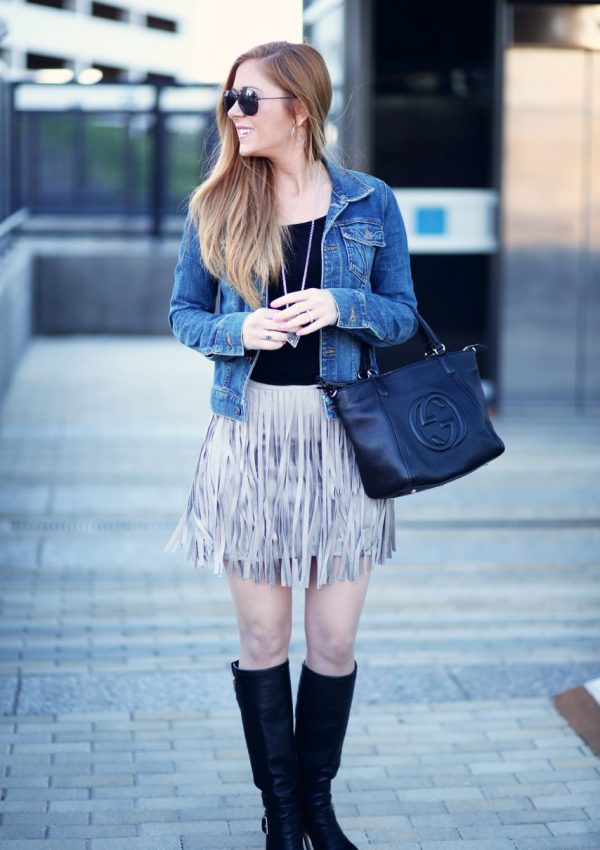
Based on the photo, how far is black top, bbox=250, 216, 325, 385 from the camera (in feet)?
10.3

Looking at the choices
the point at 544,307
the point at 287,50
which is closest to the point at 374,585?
the point at 287,50

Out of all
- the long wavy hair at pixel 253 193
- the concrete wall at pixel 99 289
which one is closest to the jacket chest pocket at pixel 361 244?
the long wavy hair at pixel 253 193

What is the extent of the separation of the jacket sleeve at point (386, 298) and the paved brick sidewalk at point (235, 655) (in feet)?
4.32

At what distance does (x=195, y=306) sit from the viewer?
322 cm

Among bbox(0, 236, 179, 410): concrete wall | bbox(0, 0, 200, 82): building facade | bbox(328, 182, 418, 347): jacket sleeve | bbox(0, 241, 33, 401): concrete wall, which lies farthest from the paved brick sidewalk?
bbox(0, 0, 200, 82): building facade

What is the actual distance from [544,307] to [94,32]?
54109 mm

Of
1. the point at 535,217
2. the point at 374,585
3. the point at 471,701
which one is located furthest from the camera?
the point at 535,217

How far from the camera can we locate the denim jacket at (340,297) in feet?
10.2

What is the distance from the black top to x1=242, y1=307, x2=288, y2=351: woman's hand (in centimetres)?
14

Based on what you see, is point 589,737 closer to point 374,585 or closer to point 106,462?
point 374,585

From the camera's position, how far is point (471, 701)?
4.51 metres

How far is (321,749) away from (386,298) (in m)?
1.10

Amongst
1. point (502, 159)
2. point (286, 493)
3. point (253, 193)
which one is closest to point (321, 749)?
point (286, 493)

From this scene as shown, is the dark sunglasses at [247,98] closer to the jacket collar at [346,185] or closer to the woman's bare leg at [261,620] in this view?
the jacket collar at [346,185]
